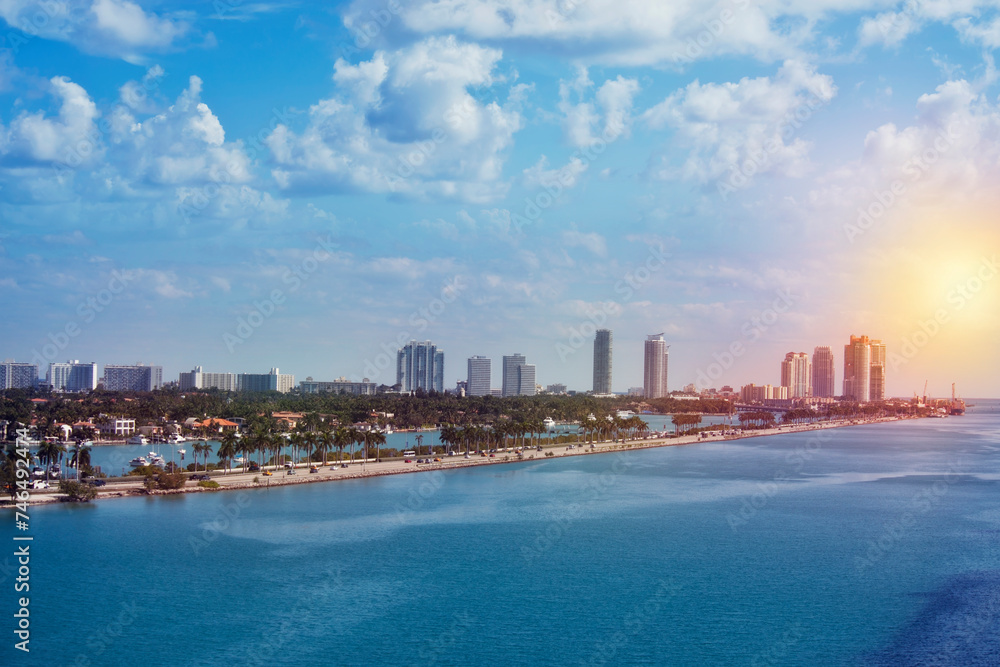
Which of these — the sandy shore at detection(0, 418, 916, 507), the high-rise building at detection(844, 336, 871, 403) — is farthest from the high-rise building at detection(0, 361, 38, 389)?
the high-rise building at detection(844, 336, 871, 403)

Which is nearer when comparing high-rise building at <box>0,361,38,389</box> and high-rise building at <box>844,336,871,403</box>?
high-rise building at <box>0,361,38,389</box>

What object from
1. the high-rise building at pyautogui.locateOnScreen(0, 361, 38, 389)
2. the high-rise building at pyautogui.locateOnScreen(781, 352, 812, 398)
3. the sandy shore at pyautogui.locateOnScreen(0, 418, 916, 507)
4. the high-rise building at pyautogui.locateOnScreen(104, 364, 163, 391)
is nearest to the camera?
the sandy shore at pyautogui.locateOnScreen(0, 418, 916, 507)

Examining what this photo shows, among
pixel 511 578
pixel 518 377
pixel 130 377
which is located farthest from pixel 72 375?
pixel 511 578

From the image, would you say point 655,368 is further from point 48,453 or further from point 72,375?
point 48,453

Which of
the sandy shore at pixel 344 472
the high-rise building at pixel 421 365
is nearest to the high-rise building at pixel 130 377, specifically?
the high-rise building at pixel 421 365

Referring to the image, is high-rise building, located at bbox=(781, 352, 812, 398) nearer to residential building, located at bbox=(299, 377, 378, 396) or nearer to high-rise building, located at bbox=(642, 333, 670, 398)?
high-rise building, located at bbox=(642, 333, 670, 398)

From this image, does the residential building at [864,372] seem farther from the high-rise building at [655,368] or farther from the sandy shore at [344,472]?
the sandy shore at [344,472]
